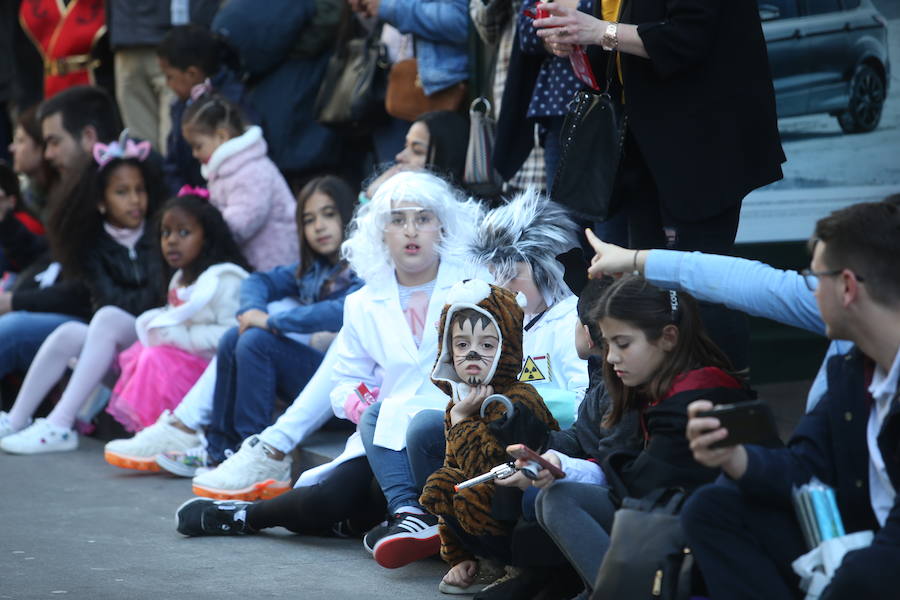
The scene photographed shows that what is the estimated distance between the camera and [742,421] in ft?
9.07

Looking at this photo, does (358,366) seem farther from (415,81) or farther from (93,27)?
(93,27)

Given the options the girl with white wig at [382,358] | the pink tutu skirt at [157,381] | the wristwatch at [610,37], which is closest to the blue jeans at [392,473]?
the girl with white wig at [382,358]

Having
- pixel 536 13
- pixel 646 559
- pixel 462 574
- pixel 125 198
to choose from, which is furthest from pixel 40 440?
pixel 646 559

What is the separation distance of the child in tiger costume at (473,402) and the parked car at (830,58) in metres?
2.29

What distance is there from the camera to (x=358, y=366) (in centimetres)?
486

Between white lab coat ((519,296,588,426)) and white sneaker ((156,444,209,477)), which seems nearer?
white lab coat ((519,296,588,426))

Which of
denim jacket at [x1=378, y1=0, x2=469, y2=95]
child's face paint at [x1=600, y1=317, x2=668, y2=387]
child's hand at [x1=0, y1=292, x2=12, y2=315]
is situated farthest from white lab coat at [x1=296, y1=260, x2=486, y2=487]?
child's hand at [x1=0, y1=292, x2=12, y2=315]

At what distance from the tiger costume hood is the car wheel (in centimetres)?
240

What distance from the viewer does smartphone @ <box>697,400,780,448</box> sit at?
2.76 metres

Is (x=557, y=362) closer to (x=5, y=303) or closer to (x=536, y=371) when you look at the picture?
(x=536, y=371)

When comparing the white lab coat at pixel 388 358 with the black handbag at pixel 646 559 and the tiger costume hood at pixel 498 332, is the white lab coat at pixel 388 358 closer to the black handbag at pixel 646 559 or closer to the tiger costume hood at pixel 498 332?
the tiger costume hood at pixel 498 332

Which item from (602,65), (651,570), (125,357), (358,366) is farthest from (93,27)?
(651,570)

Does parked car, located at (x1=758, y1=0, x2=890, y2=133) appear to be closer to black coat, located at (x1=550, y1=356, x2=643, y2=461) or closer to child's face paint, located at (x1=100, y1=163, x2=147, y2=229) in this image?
black coat, located at (x1=550, y1=356, x2=643, y2=461)

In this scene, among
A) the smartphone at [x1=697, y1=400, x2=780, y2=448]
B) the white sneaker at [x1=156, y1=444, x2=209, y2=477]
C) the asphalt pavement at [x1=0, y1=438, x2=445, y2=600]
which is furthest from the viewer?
the white sneaker at [x1=156, y1=444, x2=209, y2=477]
